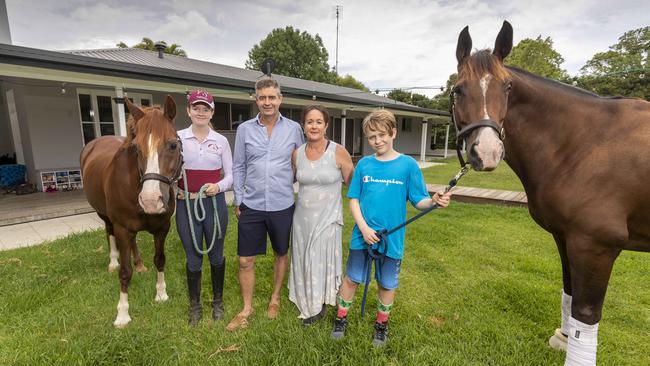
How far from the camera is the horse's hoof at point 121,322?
2407mm

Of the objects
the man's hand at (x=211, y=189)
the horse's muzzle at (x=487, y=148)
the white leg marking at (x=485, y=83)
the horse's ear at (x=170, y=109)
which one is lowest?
the man's hand at (x=211, y=189)

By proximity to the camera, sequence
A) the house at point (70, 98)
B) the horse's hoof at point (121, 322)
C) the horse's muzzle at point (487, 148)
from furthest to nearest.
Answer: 1. the house at point (70, 98)
2. the horse's hoof at point (121, 322)
3. the horse's muzzle at point (487, 148)

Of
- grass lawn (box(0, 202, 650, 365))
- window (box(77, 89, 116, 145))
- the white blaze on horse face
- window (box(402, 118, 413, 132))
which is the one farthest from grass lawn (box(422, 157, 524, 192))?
window (box(402, 118, 413, 132))

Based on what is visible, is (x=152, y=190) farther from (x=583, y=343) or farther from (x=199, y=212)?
(x=583, y=343)

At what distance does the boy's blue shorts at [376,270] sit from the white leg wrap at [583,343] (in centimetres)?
100

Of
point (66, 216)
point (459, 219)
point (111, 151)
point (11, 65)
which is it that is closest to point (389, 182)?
point (111, 151)

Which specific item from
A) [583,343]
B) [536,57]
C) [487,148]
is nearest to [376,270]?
[487,148]

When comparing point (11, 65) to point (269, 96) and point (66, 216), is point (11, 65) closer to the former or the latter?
point (66, 216)

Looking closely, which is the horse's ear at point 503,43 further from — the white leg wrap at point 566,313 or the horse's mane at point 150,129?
the horse's mane at point 150,129

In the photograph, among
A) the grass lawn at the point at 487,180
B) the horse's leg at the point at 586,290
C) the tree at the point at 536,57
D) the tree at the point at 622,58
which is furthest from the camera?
the tree at the point at 622,58

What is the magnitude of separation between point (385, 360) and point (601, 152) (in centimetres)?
173

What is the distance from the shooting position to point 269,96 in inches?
86.0

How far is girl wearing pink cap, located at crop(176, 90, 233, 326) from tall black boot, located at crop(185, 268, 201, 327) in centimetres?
1

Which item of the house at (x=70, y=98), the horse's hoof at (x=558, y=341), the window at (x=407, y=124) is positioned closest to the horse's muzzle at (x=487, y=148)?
the horse's hoof at (x=558, y=341)
